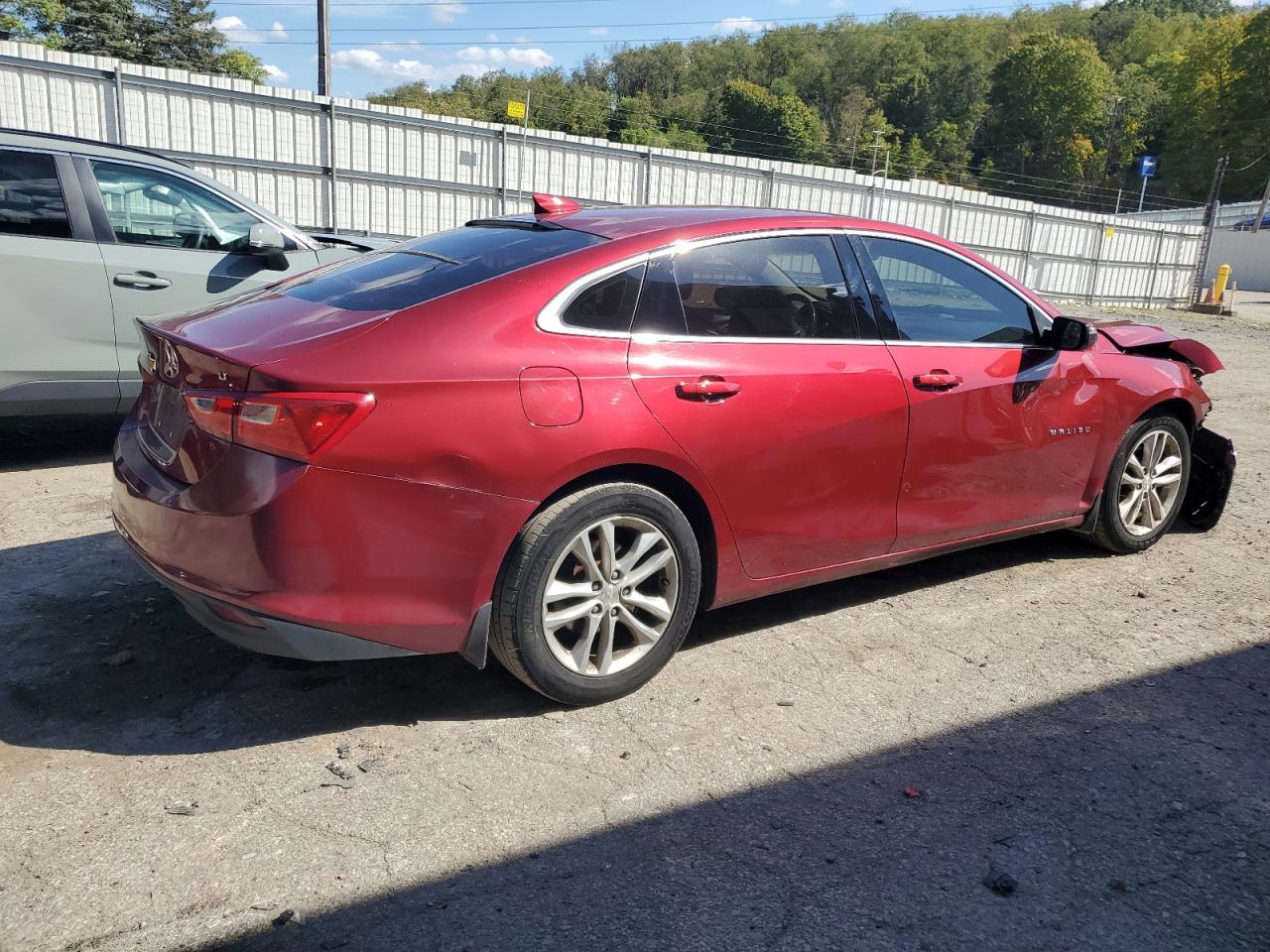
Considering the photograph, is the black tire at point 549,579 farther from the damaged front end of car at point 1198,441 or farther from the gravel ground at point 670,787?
the damaged front end of car at point 1198,441

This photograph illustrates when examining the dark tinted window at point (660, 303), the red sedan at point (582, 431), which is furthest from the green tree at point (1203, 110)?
the dark tinted window at point (660, 303)

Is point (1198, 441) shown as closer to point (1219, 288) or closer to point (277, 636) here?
point (277, 636)

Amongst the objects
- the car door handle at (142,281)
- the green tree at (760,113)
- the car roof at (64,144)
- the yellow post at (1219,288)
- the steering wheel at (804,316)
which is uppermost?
the green tree at (760,113)

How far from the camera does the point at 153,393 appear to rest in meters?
3.46

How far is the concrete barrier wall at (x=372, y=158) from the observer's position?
13828 millimetres

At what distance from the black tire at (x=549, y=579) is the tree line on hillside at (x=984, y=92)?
73.1m

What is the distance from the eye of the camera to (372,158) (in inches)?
633

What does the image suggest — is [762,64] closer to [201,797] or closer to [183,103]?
[183,103]

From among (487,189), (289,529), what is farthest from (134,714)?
(487,189)

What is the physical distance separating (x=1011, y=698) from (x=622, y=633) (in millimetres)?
1433

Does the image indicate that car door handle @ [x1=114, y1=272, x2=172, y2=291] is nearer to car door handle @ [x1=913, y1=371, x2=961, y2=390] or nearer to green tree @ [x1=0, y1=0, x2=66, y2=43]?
car door handle @ [x1=913, y1=371, x2=961, y2=390]

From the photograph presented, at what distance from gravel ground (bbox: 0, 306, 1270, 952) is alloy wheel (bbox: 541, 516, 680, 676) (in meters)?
0.22

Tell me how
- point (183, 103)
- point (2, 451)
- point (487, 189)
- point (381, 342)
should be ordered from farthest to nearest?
point (487, 189) → point (183, 103) → point (2, 451) → point (381, 342)

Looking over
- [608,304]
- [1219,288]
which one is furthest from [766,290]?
[1219,288]
